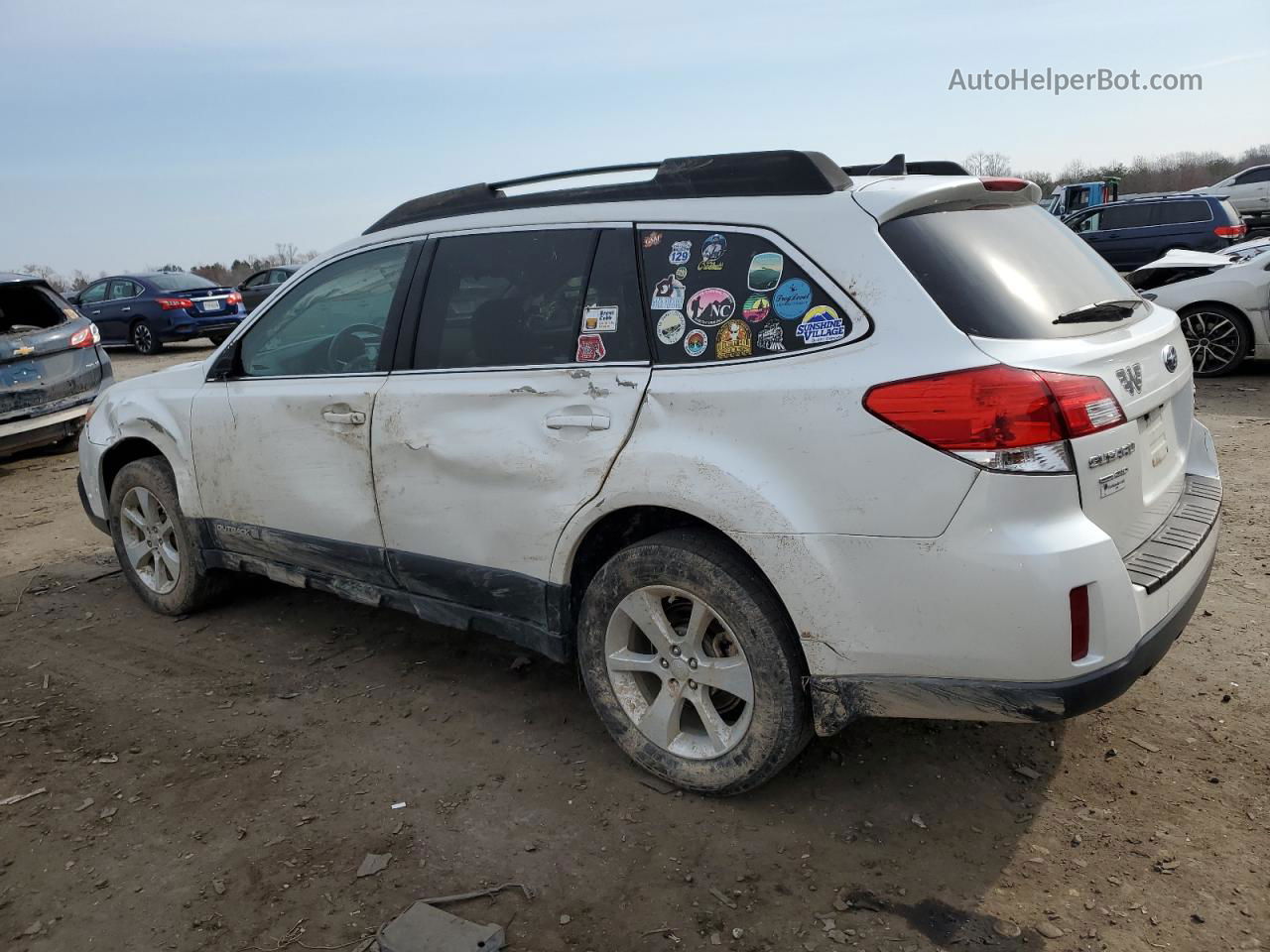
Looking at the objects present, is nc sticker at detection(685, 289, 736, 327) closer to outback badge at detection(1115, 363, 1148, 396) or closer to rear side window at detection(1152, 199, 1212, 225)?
outback badge at detection(1115, 363, 1148, 396)

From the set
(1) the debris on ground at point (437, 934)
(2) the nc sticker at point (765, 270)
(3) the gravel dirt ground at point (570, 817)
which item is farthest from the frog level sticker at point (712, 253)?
(1) the debris on ground at point (437, 934)

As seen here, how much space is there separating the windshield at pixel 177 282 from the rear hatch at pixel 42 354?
9622 mm

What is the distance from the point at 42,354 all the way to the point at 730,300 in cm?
804

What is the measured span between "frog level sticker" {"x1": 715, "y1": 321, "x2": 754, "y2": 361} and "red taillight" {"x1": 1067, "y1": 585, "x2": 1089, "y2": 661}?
1056 millimetres

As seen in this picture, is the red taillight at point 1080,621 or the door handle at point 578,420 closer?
the red taillight at point 1080,621

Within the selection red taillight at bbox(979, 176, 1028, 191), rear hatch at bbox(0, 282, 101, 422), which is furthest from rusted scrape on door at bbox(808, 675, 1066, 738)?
rear hatch at bbox(0, 282, 101, 422)

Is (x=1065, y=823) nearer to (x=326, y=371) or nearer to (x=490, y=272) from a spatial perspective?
(x=490, y=272)

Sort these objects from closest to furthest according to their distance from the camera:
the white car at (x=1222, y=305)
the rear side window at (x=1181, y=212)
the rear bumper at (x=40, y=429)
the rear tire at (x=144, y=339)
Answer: the rear bumper at (x=40, y=429), the white car at (x=1222, y=305), the rear side window at (x=1181, y=212), the rear tire at (x=144, y=339)

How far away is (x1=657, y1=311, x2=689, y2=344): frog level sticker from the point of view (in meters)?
2.97

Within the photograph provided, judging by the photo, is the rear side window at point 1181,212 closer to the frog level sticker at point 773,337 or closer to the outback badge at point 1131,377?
the outback badge at point 1131,377

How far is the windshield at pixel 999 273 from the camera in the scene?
2586 millimetres

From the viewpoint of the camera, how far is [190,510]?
15.1 ft

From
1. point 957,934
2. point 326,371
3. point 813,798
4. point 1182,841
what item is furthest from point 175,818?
point 1182,841

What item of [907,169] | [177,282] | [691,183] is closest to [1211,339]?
[907,169]
